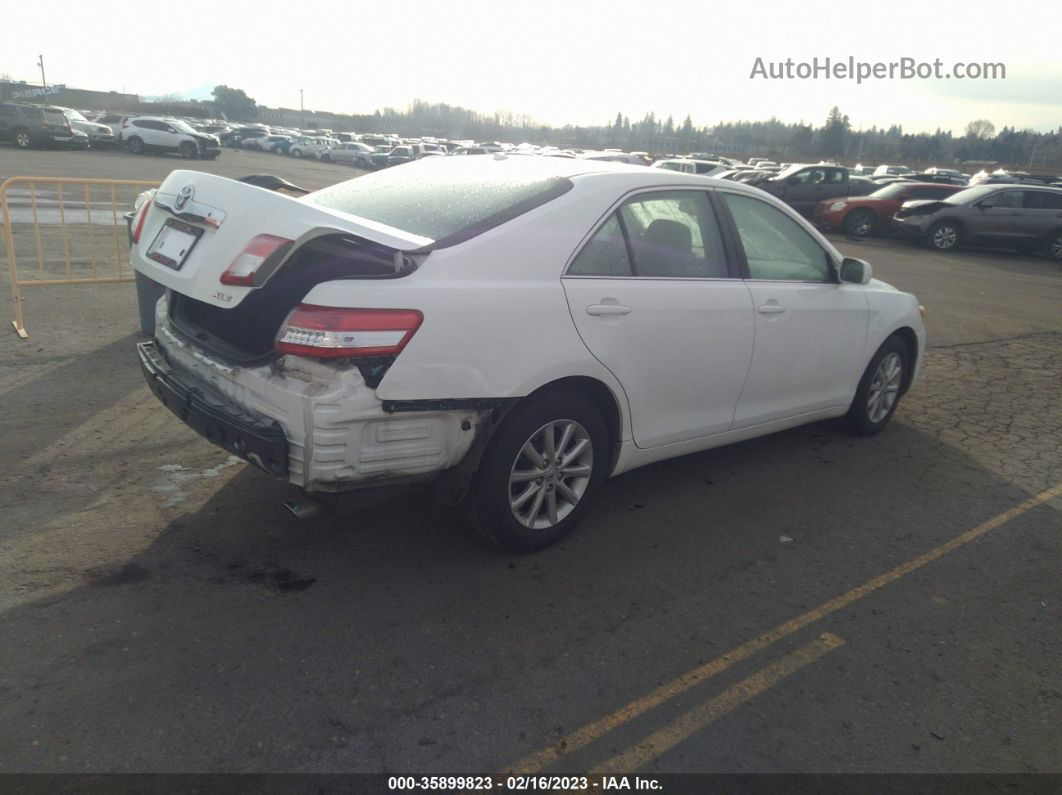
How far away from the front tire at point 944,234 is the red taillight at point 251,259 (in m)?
20.3

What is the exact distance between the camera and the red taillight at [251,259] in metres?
3.09

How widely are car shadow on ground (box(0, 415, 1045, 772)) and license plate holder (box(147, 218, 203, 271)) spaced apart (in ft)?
4.14

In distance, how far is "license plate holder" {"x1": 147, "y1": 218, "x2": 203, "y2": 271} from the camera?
3.49 meters

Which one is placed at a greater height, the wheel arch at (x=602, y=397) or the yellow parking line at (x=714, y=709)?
the wheel arch at (x=602, y=397)

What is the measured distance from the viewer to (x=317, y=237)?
10.1ft

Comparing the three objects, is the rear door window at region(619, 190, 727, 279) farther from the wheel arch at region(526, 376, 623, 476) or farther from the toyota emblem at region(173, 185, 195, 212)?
the toyota emblem at region(173, 185, 195, 212)

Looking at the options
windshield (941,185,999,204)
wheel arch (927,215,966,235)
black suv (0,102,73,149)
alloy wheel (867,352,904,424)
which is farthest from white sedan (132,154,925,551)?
black suv (0,102,73,149)

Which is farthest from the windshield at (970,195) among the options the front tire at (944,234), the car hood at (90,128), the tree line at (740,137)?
the tree line at (740,137)

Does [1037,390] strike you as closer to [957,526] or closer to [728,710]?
[957,526]

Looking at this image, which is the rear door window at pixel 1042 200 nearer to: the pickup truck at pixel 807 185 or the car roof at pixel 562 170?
the pickup truck at pixel 807 185

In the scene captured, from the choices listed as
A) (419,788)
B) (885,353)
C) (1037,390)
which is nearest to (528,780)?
(419,788)

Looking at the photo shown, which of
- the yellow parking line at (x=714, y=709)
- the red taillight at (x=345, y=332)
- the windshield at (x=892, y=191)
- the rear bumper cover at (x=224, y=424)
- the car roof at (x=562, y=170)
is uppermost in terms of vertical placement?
the car roof at (x=562, y=170)

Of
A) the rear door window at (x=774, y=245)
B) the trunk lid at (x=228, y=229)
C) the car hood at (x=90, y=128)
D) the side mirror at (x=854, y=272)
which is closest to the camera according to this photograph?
the trunk lid at (x=228, y=229)

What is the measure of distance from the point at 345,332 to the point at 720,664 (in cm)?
189
